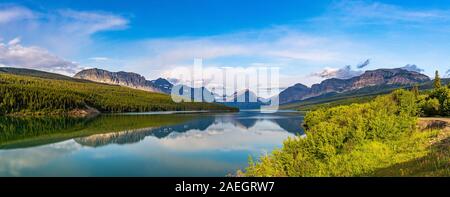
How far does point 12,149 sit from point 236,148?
4474 cm

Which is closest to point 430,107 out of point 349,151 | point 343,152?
point 349,151

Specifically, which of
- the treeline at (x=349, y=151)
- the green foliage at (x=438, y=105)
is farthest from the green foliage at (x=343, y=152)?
the green foliage at (x=438, y=105)

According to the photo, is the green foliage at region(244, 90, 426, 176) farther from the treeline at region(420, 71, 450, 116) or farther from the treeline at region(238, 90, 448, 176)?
the treeline at region(420, 71, 450, 116)

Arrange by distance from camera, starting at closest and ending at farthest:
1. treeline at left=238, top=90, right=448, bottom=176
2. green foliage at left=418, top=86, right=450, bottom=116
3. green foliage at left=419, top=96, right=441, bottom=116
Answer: treeline at left=238, top=90, right=448, bottom=176 < green foliage at left=418, top=86, right=450, bottom=116 < green foliage at left=419, top=96, right=441, bottom=116

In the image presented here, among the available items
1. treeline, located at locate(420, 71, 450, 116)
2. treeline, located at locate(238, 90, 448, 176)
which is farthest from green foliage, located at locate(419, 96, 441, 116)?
treeline, located at locate(238, 90, 448, 176)

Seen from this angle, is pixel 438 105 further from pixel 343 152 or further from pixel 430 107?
pixel 343 152

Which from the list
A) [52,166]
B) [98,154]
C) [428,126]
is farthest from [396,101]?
[52,166]

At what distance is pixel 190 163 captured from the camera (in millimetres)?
53562

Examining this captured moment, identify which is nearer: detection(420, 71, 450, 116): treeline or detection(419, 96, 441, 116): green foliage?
detection(420, 71, 450, 116): treeline

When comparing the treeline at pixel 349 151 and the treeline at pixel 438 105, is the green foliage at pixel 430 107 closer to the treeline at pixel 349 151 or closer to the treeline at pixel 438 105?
the treeline at pixel 438 105

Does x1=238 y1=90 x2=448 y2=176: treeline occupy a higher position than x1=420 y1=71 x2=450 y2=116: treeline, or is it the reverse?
x1=420 y1=71 x2=450 y2=116: treeline

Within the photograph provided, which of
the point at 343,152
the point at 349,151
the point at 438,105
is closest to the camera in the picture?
the point at 349,151

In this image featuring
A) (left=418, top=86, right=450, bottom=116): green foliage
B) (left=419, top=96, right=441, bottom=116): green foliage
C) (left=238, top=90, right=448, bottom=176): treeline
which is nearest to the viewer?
(left=238, top=90, right=448, bottom=176): treeline
